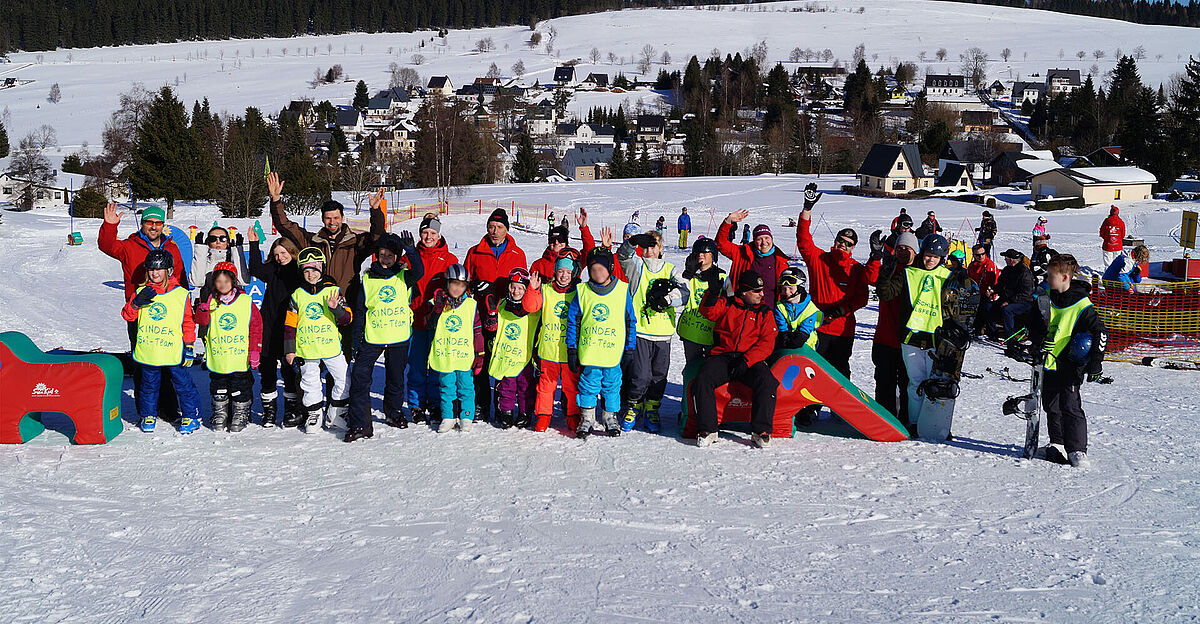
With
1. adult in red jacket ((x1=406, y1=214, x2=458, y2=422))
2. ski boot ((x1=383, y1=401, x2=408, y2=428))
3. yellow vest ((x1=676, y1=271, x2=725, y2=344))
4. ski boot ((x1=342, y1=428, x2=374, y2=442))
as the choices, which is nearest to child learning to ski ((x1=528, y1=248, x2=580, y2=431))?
adult in red jacket ((x1=406, y1=214, x2=458, y2=422))

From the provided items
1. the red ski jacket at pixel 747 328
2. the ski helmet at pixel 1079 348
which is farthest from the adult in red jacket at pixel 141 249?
the ski helmet at pixel 1079 348

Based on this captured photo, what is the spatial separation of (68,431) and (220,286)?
175 centimetres

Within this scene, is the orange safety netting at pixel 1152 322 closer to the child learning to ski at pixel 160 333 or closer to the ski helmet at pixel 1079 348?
the ski helmet at pixel 1079 348

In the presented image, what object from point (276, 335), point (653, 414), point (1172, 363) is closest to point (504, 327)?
point (653, 414)

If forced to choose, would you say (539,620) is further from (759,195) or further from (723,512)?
(759,195)

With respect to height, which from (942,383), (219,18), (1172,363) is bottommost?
(1172,363)

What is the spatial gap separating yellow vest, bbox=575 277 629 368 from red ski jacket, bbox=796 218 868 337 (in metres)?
1.82

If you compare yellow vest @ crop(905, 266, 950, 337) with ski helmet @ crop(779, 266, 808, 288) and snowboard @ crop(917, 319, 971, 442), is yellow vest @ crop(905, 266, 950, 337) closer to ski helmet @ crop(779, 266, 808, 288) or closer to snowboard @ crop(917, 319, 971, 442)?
snowboard @ crop(917, 319, 971, 442)

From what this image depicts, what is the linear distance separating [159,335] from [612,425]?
3.75 metres

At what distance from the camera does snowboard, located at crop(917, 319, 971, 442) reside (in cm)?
735

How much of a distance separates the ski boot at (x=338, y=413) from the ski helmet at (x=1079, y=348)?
223 inches

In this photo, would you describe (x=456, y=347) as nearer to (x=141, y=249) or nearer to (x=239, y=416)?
(x=239, y=416)

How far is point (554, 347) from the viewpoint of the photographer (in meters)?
7.66

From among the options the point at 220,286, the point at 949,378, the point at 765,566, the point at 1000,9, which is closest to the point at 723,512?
the point at 765,566
